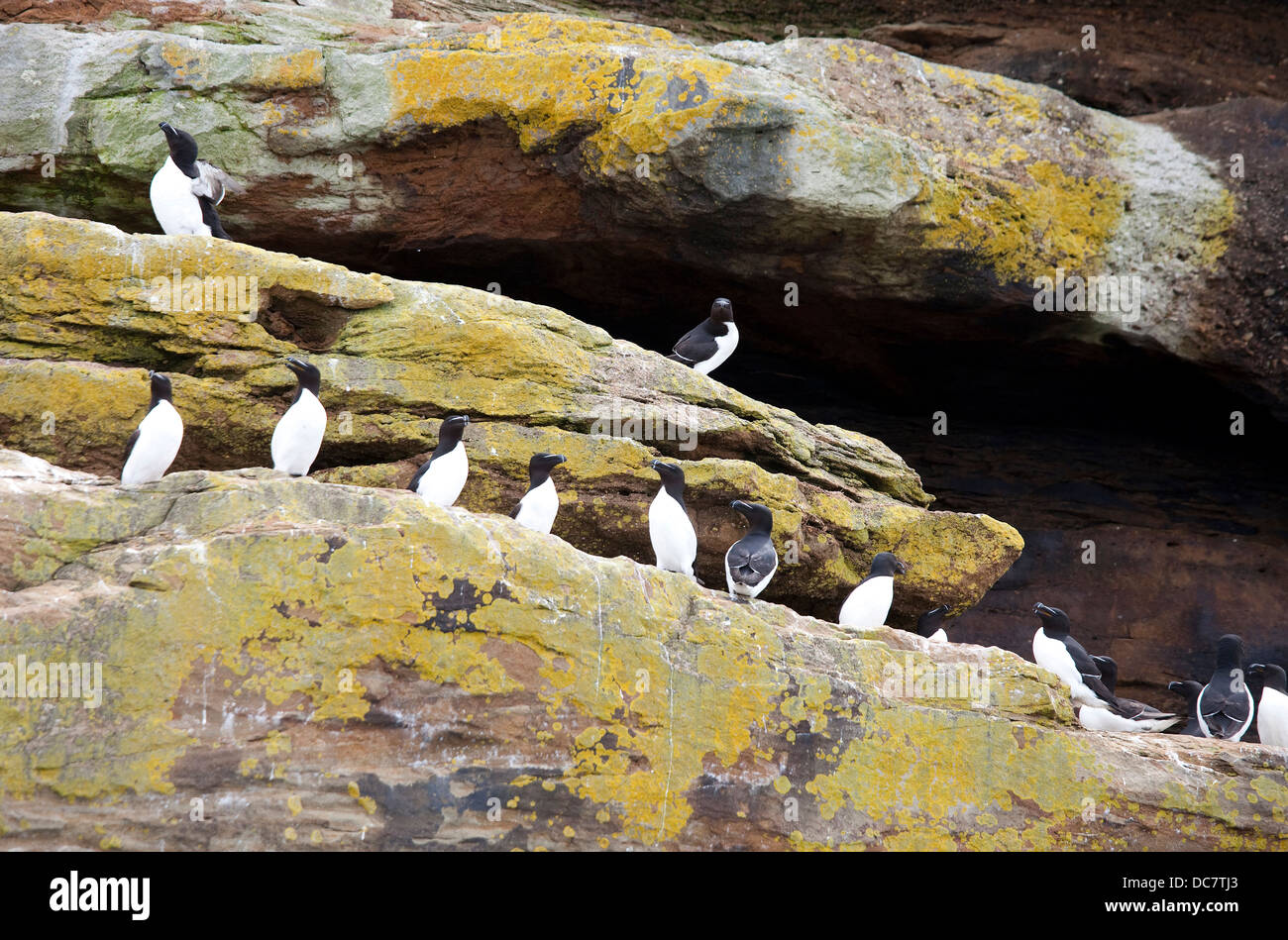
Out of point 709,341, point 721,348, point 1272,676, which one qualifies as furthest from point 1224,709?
point 709,341

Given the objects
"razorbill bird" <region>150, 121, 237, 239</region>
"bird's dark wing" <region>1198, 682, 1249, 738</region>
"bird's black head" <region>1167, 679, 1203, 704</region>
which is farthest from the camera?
"bird's black head" <region>1167, 679, 1203, 704</region>

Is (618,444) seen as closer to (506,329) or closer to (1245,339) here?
(506,329)

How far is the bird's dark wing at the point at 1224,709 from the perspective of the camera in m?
10.3

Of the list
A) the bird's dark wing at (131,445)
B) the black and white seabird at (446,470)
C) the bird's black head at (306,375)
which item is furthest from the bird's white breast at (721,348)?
the bird's dark wing at (131,445)

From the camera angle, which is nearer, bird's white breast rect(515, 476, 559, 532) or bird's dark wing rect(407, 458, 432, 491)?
bird's dark wing rect(407, 458, 432, 491)

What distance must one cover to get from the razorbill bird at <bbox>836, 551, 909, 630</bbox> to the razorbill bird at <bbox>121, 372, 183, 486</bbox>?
471 cm

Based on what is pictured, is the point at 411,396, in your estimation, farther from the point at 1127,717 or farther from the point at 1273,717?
the point at 1273,717

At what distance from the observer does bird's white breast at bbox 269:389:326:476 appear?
303 inches

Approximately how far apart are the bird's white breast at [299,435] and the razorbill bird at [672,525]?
226 cm

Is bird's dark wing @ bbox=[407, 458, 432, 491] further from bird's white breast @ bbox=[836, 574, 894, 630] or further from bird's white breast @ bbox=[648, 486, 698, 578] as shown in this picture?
bird's white breast @ bbox=[836, 574, 894, 630]

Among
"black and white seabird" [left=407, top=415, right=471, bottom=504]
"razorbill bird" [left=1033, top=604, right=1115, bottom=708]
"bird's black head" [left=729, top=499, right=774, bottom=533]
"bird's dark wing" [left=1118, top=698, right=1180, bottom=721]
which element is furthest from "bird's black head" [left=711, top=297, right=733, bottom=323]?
"bird's dark wing" [left=1118, top=698, right=1180, bottom=721]

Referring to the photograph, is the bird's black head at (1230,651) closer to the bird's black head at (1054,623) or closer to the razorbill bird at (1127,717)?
the razorbill bird at (1127,717)

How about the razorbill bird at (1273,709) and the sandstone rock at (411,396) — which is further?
the razorbill bird at (1273,709)

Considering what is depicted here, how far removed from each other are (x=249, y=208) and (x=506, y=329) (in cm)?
364
